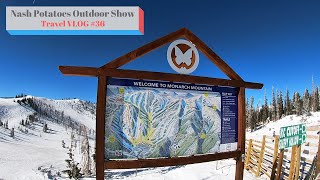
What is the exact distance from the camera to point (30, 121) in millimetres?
171250

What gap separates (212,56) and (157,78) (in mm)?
1513

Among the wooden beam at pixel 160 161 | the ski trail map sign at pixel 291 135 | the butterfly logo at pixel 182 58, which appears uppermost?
the butterfly logo at pixel 182 58

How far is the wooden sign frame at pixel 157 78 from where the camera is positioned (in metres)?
4.73

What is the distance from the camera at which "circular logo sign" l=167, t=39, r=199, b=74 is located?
217 inches

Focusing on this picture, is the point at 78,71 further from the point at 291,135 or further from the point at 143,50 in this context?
the point at 291,135

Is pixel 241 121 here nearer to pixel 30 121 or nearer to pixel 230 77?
pixel 230 77

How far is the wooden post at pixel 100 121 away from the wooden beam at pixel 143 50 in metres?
0.32

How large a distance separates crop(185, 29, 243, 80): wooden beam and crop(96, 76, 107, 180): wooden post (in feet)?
6.72

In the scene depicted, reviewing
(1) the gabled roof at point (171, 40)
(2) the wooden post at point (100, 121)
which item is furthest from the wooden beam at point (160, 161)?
(1) the gabled roof at point (171, 40)

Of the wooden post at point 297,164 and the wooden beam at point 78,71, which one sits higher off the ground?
the wooden beam at point 78,71

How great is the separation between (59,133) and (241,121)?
179m

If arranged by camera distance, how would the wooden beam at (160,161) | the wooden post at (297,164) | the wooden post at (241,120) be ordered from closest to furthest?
the wooden beam at (160,161), the wooden post at (241,120), the wooden post at (297,164)

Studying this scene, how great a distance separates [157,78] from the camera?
17.1 feet

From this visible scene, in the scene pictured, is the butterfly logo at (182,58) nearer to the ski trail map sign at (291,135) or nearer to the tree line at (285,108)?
the ski trail map sign at (291,135)
